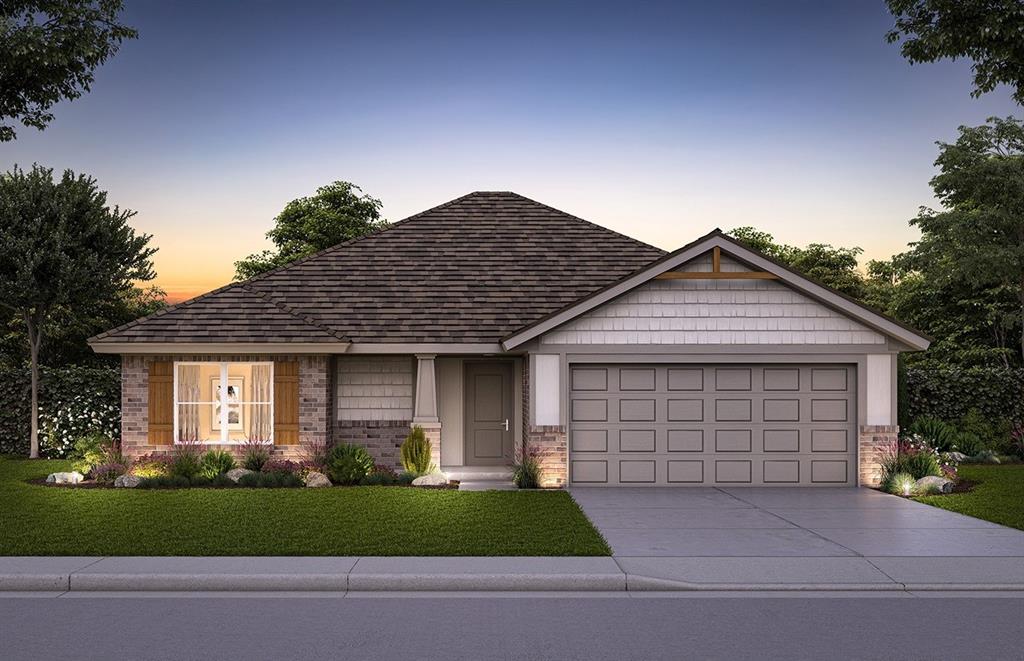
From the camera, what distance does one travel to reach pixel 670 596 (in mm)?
9070

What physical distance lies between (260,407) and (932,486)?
42.9 feet

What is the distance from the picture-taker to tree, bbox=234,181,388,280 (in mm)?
41000

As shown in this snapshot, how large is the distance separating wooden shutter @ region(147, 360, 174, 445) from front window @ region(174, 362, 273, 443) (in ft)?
0.37

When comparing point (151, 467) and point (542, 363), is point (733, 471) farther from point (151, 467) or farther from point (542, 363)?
point (151, 467)

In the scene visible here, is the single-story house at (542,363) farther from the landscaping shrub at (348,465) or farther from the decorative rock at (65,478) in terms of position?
the decorative rock at (65,478)

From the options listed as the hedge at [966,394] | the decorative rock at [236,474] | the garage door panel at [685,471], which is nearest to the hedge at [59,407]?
the decorative rock at [236,474]

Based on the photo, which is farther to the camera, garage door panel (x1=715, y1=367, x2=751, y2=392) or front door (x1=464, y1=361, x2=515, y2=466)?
front door (x1=464, y1=361, x2=515, y2=466)

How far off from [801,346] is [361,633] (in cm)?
1252

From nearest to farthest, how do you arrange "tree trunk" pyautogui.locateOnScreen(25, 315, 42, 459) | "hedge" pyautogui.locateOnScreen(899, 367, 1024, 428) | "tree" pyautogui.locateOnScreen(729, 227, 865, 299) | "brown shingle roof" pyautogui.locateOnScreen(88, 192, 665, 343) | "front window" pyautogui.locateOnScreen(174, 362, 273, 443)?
1. "front window" pyautogui.locateOnScreen(174, 362, 273, 443)
2. "brown shingle roof" pyautogui.locateOnScreen(88, 192, 665, 343)
3. "tree trunk" pyautogui.locateOnScreen(25, 315, 42, 459)
4. "hedge" pyautogui.locateOnScreen(899, 367, 1024, 428)
5. "tree" pyautogui.locateOnScreen(729, 227, 865, 299)

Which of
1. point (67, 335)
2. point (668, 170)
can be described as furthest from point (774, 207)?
point (67, 335)

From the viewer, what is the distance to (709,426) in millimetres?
18125

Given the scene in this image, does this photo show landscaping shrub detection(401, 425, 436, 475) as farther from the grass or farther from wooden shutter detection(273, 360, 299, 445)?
wooden shutter detection(273, 360, 299, 445)

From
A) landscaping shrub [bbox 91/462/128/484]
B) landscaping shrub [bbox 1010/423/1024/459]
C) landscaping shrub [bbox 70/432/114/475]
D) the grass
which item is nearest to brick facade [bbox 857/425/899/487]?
the grass

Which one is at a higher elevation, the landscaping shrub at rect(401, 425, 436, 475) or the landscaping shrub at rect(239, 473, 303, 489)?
the landscaping shrub at rect(401, 425, 436, 475)
